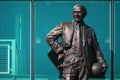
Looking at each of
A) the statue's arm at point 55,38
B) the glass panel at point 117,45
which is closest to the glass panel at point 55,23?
the glass panel at point 117,45

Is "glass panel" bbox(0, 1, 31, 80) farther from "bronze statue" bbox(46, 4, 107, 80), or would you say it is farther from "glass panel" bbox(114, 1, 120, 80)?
"glass panel" bbox(114, 1, 120, 80)

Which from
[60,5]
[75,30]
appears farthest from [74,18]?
[60,5]

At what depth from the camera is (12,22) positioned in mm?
15578

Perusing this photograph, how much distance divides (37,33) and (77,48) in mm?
Result: 1659

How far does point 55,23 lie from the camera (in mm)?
15578

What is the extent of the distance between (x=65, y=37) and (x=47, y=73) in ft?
4.76

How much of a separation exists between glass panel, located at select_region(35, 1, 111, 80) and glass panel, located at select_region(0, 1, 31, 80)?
249mm

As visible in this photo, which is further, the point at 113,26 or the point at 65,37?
the point at 113,26

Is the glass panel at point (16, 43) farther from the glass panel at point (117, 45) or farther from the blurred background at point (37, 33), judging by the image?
the glass panel at point (117, 45)

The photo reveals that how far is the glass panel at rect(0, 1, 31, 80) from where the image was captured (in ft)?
51.0

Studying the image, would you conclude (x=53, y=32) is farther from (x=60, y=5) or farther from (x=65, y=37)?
(x=60, y=5)

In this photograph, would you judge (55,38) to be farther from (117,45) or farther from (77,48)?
(117,45)

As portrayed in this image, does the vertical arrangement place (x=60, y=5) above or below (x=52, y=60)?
above

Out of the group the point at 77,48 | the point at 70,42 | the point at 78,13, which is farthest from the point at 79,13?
the point at 77,48
